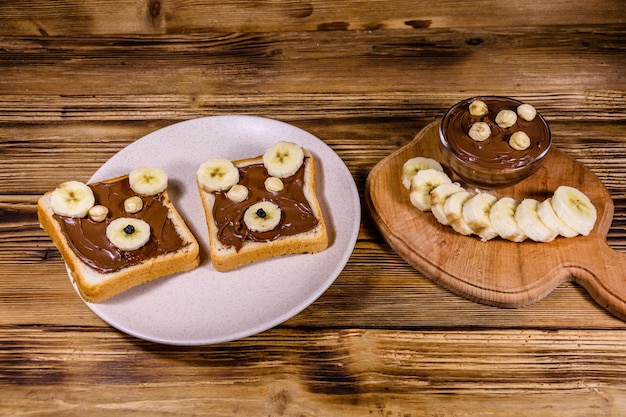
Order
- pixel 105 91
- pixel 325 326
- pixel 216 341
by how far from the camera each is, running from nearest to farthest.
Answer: pixel 216 341
pixel 325 326
pixel 105 91

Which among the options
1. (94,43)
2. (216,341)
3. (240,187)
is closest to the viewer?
(216,341)

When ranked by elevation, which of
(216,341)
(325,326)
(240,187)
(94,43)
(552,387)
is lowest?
(552,387)

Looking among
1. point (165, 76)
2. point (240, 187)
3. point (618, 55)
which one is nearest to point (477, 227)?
point (240, 187)

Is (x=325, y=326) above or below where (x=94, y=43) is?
below

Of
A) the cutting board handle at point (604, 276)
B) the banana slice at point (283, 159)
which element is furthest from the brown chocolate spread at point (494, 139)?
the banana slice at point (283, 159)

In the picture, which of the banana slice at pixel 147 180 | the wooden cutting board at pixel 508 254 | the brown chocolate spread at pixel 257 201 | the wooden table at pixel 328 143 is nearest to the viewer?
the wooden table at pixel 328 143

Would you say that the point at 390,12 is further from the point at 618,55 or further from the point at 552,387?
the point at 552,387

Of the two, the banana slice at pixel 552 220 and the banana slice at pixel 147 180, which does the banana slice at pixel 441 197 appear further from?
the banana slice at pixel 147 180
